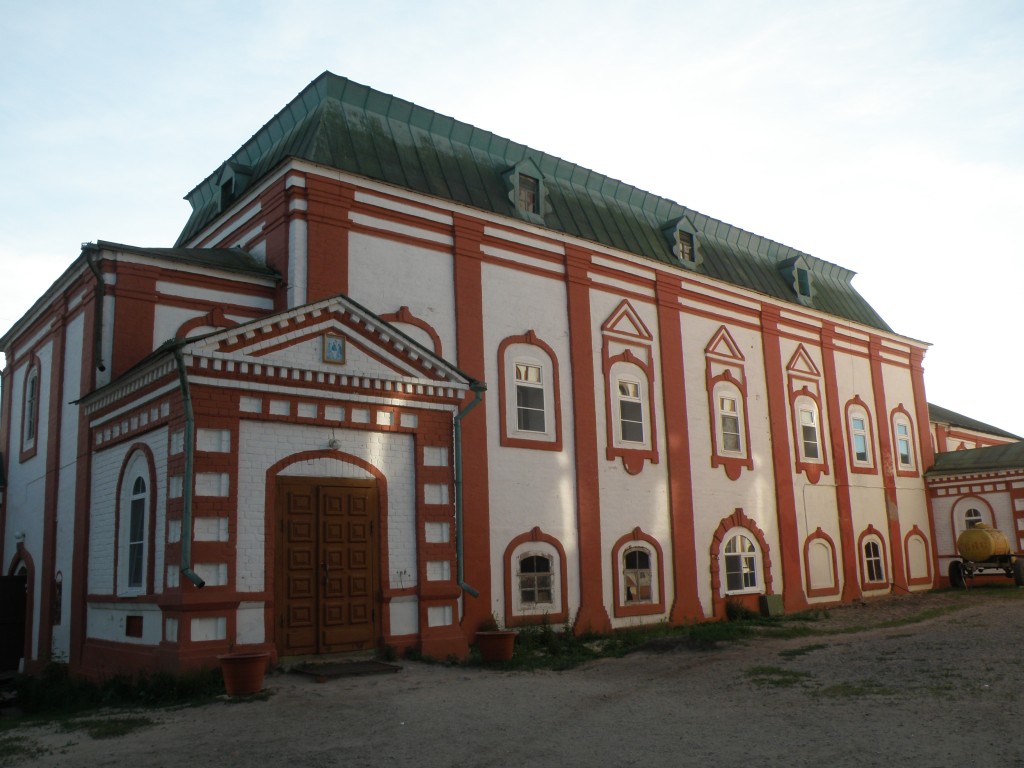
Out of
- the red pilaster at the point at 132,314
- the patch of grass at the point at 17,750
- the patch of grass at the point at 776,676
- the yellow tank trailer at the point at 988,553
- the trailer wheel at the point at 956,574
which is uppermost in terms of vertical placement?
the red pilaster at the point at 132,314

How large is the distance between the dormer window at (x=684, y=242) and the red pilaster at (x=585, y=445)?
3591 millimetres

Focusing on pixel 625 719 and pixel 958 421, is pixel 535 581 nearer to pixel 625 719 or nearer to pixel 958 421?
pixel 625 719

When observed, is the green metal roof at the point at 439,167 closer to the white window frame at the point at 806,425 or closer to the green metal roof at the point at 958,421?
the white window frame at the point at 806,425

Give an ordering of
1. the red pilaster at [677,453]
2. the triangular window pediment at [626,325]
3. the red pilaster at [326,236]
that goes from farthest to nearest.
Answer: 1. the triangular window pediment at [626,325]
2. the red pilaster at [677,453]
3. the red pilaster at [326,236]

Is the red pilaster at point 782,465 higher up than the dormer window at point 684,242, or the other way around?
the dormer window at point 684,242

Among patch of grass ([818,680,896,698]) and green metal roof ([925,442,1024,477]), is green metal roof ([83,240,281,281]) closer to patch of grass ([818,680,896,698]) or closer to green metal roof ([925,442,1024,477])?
patch of grass ([818,680,896,698])

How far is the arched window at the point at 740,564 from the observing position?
70.0ft

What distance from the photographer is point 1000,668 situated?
11.4m

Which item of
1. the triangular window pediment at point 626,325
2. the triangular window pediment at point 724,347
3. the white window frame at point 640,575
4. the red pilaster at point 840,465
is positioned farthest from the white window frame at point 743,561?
the triangular window pediment at point 626,325

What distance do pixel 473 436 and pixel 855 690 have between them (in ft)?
26.7

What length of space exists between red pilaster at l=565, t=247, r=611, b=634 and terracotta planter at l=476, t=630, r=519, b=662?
4.06m

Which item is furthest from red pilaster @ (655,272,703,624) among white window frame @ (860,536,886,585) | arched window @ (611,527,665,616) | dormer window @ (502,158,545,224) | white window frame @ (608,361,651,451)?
white window frame @ (860,536,886,585)

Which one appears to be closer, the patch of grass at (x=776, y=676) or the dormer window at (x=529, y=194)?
the patch of grass at (x=776, y=676)

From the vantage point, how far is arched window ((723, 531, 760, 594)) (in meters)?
21.3
